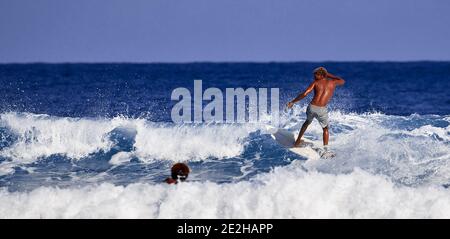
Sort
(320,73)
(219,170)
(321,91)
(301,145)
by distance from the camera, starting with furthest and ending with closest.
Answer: (301,145) < (219,170) < (321,91) < (320,73)

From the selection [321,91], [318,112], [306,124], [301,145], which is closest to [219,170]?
[301,145]

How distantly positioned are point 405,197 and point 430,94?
68.8 ft

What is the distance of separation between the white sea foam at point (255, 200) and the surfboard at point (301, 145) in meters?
1.56

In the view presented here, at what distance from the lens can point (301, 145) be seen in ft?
34.8

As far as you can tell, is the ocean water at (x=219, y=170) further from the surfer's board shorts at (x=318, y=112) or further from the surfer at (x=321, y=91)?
the surfer at (x=321, y=91)

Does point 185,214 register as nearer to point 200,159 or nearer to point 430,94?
point 200,159

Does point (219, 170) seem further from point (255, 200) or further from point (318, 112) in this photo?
point (255, 200)

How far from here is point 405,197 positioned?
319 inches

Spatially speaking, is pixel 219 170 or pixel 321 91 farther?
pixel 219 170

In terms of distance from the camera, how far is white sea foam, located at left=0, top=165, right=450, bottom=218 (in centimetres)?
792

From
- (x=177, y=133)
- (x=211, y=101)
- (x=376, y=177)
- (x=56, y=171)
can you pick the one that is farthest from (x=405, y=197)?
(x=211, y=101)

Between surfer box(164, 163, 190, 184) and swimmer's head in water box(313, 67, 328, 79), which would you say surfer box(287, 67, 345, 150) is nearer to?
swimmer's head in water box(313, 67, 328, 79)

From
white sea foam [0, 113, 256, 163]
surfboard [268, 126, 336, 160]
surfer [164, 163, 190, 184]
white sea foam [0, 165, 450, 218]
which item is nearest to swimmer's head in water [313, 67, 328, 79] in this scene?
surfboard [268, 126, 336, 160]

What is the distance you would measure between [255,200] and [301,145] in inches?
112
